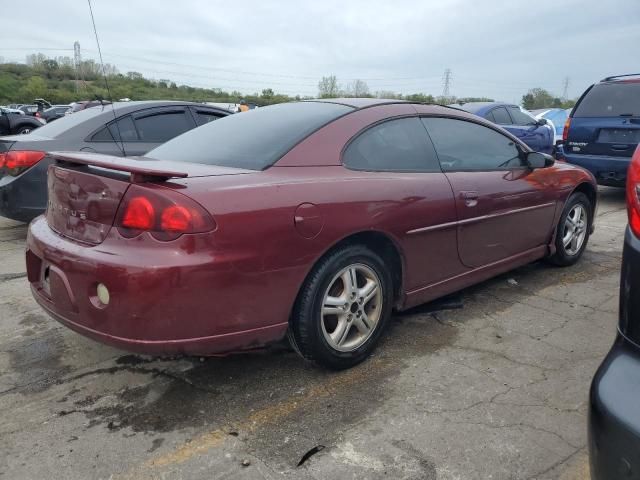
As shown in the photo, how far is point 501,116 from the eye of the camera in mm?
10430

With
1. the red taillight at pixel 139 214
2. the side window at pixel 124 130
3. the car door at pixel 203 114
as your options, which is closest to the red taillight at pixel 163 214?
the red taillight at pixel 139 214

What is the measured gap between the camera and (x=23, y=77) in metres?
62.3

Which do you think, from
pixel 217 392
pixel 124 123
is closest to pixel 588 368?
pixel 217 392

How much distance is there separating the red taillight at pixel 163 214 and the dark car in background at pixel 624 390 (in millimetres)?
1516

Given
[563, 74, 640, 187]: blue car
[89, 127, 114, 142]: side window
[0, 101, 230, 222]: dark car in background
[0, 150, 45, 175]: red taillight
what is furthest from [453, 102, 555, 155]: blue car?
[0, 150, 45, 175]: red taillight

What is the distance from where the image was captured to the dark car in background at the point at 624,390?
4.56 ft

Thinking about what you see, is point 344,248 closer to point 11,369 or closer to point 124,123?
point 11,369

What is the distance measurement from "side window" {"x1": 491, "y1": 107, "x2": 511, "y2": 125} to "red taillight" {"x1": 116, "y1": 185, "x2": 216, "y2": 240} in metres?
9.10

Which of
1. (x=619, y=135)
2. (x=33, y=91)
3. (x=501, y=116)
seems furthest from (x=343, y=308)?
(x=33, y=91)

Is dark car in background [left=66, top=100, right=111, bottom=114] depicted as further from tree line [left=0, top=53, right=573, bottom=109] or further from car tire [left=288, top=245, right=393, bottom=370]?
tree line [left=0, top=53, right=573, bottom=109]

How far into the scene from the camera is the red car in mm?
2287

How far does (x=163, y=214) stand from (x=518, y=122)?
391 inches

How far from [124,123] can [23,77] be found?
219 feet

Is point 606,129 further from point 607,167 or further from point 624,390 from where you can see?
point 624,390
